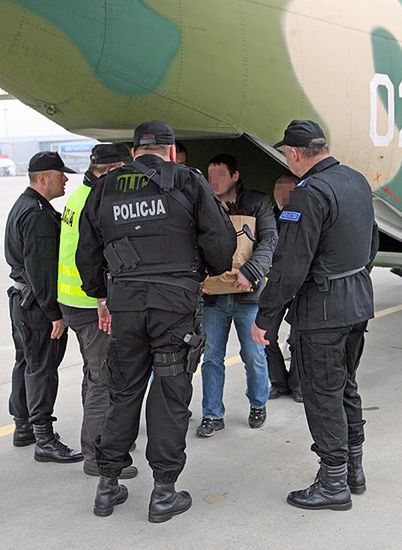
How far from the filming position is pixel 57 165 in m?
4.29

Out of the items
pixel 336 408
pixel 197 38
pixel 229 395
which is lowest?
pixel 229 395

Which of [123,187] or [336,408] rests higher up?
[123,187]

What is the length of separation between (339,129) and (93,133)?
1600 mm

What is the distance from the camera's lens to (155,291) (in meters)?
3.46

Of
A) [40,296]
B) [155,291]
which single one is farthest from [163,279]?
[40,296]

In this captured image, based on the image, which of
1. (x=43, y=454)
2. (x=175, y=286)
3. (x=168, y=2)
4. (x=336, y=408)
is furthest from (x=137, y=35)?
(x=43, y=454)

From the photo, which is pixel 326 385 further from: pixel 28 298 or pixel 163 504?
pixel 28 298

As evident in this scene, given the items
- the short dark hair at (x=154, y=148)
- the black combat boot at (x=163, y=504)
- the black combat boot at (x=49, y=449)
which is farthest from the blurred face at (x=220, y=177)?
the black combat boot at (x=163, y=504)

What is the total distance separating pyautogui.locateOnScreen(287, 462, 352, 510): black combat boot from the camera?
3.57m

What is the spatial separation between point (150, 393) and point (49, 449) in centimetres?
108

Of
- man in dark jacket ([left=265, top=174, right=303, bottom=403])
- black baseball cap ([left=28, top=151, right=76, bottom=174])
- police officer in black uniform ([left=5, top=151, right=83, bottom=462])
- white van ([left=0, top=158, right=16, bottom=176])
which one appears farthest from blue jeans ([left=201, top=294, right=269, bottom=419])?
white van ([left=0, top=158, right=16, bottom=176])

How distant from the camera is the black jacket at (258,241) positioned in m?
4.46

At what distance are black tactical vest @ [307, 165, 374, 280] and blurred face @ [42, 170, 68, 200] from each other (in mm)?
1596

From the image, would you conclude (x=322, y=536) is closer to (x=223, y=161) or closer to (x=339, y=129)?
(x=223, y=161)
